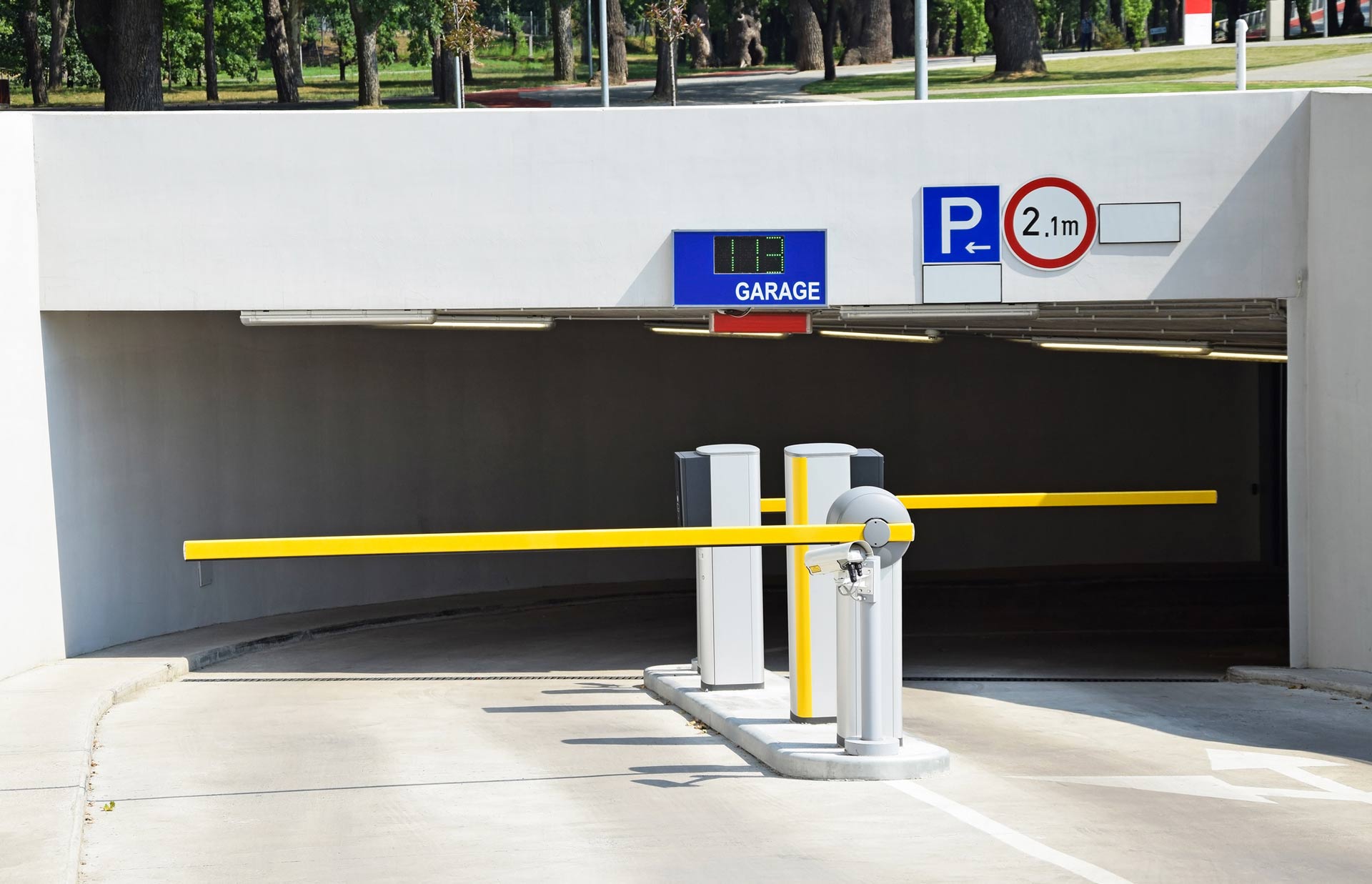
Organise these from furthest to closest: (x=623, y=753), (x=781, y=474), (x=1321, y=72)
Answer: (x=1321, y=72), (x=781, y=474), (x=623, y=753)

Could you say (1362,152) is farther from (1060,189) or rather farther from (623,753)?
(623,753)

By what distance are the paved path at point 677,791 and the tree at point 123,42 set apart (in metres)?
13.1

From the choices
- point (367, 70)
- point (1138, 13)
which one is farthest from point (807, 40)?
point (1138, 13)

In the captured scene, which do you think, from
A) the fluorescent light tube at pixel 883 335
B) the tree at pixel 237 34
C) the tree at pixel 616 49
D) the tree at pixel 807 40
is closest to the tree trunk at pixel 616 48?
the tree at pixel 616 49

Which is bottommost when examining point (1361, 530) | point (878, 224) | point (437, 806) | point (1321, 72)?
point (437, 806)

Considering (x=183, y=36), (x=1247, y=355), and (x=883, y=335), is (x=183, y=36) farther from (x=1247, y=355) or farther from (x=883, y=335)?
(x=1247, y=355)

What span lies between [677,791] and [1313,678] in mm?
6552

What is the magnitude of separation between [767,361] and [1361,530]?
10.9m

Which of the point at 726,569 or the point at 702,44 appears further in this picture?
the point at 702,44

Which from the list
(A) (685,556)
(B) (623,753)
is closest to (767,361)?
(A) (685,556)

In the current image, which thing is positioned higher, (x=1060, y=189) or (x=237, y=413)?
(x=1060, y=189)

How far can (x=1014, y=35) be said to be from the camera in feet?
100

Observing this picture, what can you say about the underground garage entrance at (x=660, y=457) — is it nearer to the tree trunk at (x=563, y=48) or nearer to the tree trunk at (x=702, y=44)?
the tree trunk at (x=563, y=48)

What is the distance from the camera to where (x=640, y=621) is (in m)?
18.4
